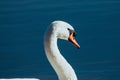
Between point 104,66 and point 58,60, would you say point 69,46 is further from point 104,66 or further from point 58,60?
point 58,60

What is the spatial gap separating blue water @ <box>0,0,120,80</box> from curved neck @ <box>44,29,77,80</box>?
182 inches

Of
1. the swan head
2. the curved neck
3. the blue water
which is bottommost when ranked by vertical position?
the curved neck

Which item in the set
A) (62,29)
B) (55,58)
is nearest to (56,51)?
(55,58)

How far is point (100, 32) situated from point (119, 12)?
1.26 m

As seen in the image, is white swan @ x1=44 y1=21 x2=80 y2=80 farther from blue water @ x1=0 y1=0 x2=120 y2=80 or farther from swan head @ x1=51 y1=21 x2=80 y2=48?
blue water @ x1=0 y1=0 x2=120 y2=80

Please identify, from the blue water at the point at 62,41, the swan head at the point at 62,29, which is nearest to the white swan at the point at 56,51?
the swan head at the point at 62,29

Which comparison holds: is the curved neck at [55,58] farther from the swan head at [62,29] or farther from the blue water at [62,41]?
the blue water at [62,41]

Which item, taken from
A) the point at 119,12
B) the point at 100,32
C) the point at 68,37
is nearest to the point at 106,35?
the point at 100,32

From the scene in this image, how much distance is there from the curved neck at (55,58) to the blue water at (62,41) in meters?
4.63

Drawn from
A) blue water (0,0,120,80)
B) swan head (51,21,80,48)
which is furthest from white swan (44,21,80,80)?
blue water (0,0,120,80)

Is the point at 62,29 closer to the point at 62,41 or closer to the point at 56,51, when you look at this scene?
the point at 56,51

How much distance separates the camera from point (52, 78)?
562 inches

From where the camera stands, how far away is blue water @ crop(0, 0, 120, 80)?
14.7m

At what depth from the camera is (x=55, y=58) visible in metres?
9.50
